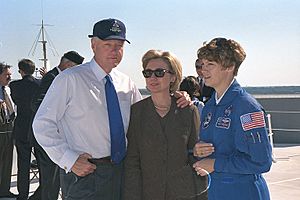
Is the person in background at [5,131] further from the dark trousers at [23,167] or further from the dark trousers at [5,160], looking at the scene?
the dark trousers at [23,167]

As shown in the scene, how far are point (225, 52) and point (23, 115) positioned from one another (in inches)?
172

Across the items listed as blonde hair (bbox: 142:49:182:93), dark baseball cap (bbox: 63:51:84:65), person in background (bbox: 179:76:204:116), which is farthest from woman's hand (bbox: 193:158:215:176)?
dark baseball cap (bbox: 63:51:84:65)

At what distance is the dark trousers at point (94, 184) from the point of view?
3.18 m

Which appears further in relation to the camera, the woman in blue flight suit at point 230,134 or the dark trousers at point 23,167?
the dark trousers at point 23,167

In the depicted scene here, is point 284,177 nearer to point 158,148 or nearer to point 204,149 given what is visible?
point 158,148

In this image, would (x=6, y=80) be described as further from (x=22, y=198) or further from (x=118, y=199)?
(x=118, y=199)

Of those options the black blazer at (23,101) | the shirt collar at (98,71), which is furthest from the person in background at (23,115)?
the shirt collar at (98,71)

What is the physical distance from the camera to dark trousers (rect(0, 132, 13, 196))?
24.2 feet

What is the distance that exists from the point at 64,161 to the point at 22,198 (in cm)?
412

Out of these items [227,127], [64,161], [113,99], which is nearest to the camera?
[227,127]

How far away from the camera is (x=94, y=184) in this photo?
10.5 ft

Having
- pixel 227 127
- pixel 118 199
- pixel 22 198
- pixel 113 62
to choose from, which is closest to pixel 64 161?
pixel 118 199

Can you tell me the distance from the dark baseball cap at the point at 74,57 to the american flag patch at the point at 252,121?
10.7ft

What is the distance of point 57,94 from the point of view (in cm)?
314
